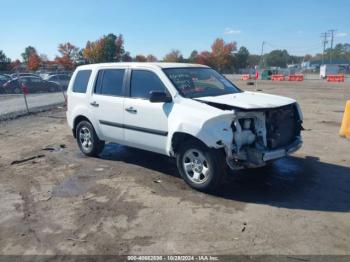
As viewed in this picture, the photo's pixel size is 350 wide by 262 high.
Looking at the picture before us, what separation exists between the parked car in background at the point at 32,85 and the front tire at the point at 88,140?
24.3m

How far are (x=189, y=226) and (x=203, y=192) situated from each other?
117 cm

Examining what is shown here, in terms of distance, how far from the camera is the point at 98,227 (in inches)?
180

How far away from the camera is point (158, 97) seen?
5.83 m

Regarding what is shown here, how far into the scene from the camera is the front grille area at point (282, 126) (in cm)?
566

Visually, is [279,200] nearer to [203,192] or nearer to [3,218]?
[203,192]

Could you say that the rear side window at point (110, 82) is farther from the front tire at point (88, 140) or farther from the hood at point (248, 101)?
the hood at point (248, 101)

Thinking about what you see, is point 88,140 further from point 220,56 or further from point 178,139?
point 220,56

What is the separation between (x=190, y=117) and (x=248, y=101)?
37.8 inches

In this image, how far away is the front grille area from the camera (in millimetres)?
5664

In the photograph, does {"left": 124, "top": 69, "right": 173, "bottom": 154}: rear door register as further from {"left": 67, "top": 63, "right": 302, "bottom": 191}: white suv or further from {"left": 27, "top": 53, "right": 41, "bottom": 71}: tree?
{"left": 27, "top": 53, "right": 41, "bottom": 71}: tree

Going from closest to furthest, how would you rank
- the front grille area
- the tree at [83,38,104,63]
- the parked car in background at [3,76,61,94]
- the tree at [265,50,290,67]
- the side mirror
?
1. the front grille area
2. the side mirror
3. the parked car in background at [3,76,61,94]
4. the tree at [83,38,104,63]
5. the tree at [265,50,290,67]

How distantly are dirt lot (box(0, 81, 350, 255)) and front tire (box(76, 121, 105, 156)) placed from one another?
0.66ft

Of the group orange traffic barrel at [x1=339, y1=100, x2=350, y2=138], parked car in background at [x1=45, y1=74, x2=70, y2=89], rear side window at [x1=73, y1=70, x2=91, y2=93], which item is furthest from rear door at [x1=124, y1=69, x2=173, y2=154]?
parked car in background at [x1=45, y1=74, x2=70, y2=89]

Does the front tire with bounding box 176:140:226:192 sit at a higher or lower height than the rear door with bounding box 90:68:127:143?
lower
